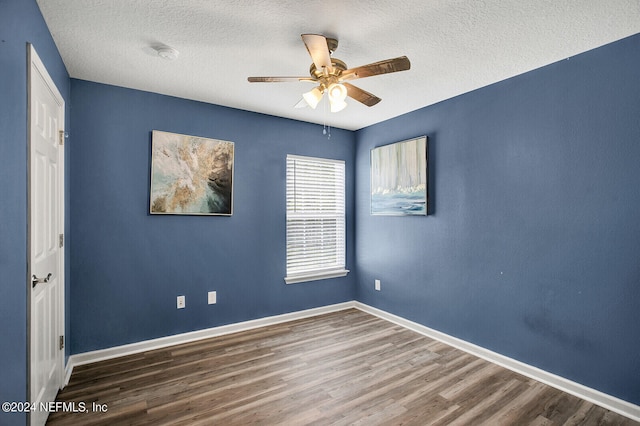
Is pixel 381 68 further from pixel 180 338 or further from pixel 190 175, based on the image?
pixel 180 338

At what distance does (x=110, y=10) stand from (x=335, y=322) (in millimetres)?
3487

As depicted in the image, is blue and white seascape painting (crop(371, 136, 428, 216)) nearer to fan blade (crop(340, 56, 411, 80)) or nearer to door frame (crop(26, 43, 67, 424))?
fan blade (crop(340, 56, 411, 80))

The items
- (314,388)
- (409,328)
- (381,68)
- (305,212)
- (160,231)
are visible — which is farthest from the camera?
(305,212)

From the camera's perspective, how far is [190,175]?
127 inches

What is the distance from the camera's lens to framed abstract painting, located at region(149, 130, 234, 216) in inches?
121

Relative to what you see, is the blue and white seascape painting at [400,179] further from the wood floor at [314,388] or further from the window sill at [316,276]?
the wood floor at [314,388]

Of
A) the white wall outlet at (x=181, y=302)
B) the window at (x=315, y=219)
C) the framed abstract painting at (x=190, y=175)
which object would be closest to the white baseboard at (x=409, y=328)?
the white wall outlet at (x=181, y=302)

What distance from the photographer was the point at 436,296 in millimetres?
3387

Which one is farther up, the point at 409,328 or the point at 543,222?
the point at 543,222

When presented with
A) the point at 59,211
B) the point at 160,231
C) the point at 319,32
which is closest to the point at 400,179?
the point at 319,32

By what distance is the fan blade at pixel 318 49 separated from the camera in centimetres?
172

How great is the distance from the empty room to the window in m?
0.04

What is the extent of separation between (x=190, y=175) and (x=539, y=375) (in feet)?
11.8

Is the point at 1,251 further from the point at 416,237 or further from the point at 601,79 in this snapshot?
the point at 601,79
